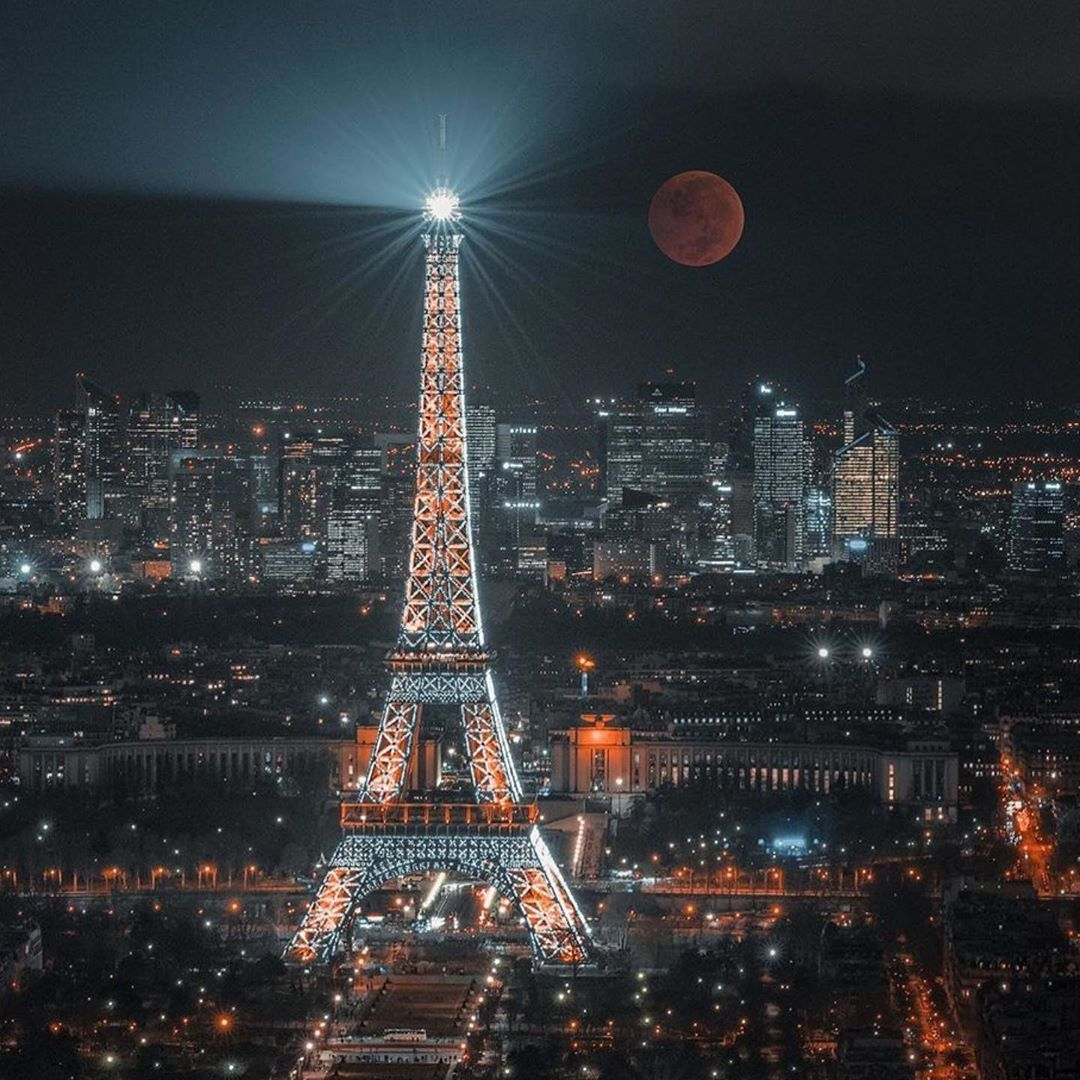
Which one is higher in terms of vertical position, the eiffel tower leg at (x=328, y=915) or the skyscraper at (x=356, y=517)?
the skyscraper at (x=356, y=517)

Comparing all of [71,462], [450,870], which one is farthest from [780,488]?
[450,870]

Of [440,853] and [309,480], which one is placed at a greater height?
[309,480]

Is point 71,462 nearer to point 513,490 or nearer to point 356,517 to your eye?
point 356,517

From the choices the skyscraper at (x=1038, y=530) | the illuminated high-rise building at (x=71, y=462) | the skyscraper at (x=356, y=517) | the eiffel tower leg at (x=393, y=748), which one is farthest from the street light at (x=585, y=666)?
the illuminated high-rise building at (x=71, y=462)

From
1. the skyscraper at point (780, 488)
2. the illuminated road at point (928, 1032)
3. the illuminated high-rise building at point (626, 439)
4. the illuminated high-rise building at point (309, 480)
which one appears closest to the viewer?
the illuminated road at point (928, 1032)

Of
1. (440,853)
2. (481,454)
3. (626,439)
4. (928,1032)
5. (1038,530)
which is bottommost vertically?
(928,1032)

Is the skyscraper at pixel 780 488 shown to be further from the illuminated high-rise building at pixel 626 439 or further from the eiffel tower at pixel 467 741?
the eiffel tower at pixel 467 741

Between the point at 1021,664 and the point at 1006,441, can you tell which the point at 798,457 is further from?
the point at 1021,664
